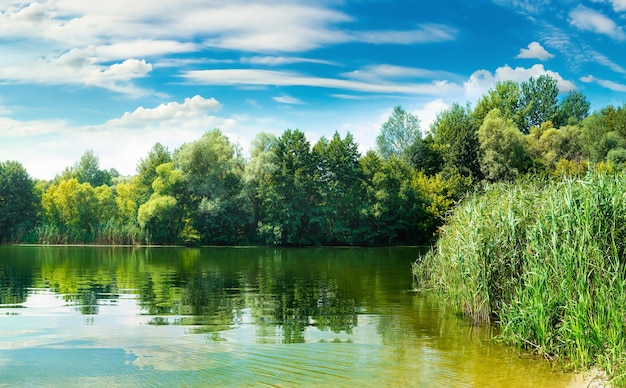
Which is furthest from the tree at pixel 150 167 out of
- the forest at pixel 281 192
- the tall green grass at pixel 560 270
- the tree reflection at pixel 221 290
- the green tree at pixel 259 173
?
the tall green grass at pixel 560 270

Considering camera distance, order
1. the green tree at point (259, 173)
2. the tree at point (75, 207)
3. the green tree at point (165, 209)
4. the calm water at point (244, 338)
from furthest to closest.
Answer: the tree at point (75, 207)
the green tree at point (259, 173)
the green tree at point (165, 209)
the calm water at point (244, 338)

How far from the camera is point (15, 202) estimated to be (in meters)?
74.0

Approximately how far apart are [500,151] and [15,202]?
63374 millimetres

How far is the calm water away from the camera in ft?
38.0

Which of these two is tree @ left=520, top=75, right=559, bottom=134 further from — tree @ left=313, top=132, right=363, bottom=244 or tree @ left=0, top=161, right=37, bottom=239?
tree @ left=0, top=161, right=37, bottom=239

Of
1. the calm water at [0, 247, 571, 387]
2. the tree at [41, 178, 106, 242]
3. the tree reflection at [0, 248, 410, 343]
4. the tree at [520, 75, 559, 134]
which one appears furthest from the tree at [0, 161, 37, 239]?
the tree at [520, 75, 559, 134]

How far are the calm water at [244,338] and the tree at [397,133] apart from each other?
66.3 m

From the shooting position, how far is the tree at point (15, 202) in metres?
71.8

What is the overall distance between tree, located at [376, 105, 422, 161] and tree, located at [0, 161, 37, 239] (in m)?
52.2

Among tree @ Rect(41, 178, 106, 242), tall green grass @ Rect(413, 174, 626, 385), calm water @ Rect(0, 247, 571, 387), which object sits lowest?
calm water @ Rect(0, 247, 571, 387)

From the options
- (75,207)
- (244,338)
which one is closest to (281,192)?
(75,207)

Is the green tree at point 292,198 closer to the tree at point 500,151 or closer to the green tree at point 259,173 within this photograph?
the green tree at point 259,173

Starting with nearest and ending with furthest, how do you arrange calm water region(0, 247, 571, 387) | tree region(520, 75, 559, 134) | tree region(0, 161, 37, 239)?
calm water region(0, 247, 571, 387), tree region(0, 161, 37, 239), tree region(520, 75, 559, 134)

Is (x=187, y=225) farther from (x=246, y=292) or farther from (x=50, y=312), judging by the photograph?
(x=50, y=312)
